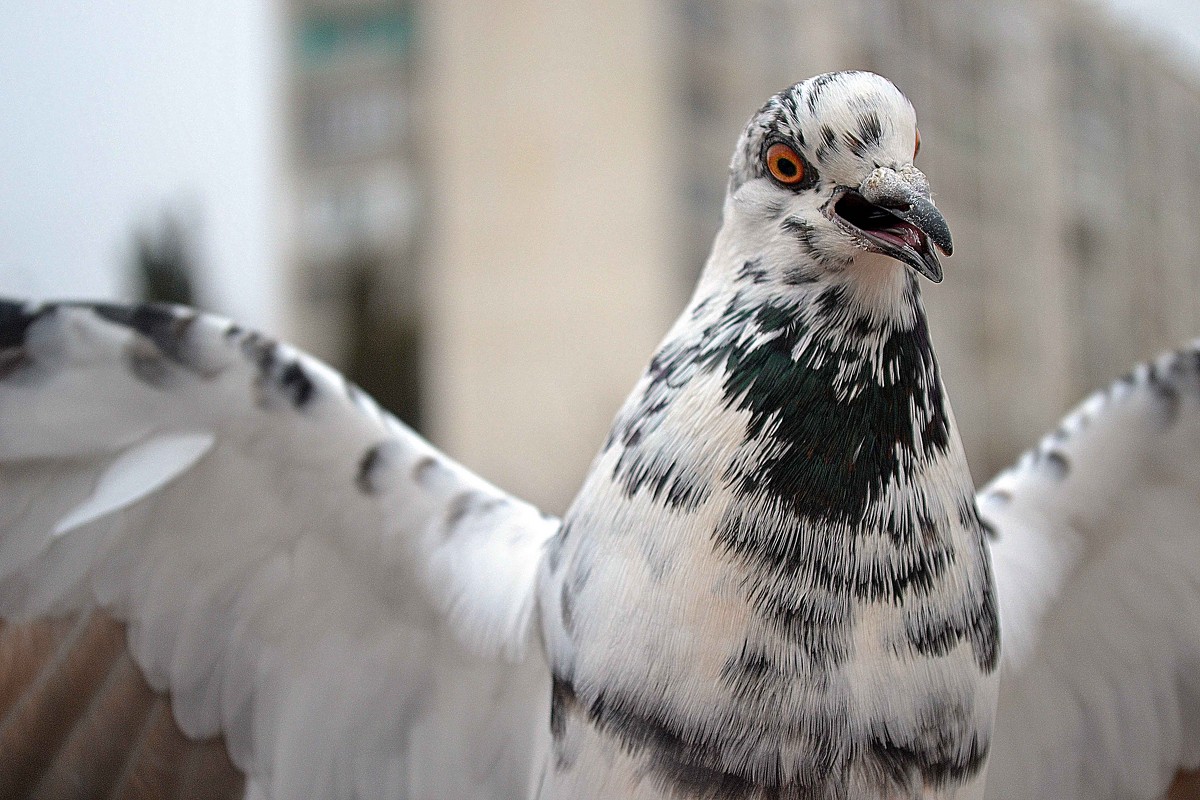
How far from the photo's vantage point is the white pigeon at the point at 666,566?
4.33 feet

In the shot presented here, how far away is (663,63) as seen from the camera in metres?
12.7

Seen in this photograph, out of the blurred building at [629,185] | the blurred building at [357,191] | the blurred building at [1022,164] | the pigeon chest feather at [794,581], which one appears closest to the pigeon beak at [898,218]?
the pigeon chest feather at [794,581]

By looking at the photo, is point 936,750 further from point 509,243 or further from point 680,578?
point 509,243

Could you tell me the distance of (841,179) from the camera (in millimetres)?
1323

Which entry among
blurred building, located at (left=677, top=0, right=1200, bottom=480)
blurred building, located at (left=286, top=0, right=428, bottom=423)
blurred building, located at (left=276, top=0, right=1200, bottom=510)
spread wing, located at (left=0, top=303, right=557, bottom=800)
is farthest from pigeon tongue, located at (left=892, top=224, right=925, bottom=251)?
blurred building, located at (left=286, top=0, right=428, bottom=423)

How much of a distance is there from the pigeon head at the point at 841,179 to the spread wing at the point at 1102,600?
2.55 ft

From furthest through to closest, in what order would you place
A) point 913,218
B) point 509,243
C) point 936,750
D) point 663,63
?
point 509,243 → point 663,63 → point 936,750 → point 913,218

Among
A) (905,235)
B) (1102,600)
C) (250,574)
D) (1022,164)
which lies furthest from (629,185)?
(905,235)

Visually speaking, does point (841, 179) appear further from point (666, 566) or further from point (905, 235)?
point (666, 566)

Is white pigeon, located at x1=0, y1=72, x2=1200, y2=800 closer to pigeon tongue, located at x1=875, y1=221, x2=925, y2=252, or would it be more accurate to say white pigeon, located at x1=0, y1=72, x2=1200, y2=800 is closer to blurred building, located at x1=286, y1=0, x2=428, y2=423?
pigeon tongue, located at x1=875, y1=221, x2=925, y2=252

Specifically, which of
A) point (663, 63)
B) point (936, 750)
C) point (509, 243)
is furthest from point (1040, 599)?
point (509, 243)

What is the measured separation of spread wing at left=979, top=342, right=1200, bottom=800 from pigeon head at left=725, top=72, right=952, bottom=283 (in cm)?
78

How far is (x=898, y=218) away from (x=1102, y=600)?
1.00 meters

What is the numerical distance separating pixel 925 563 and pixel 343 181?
15.5m
